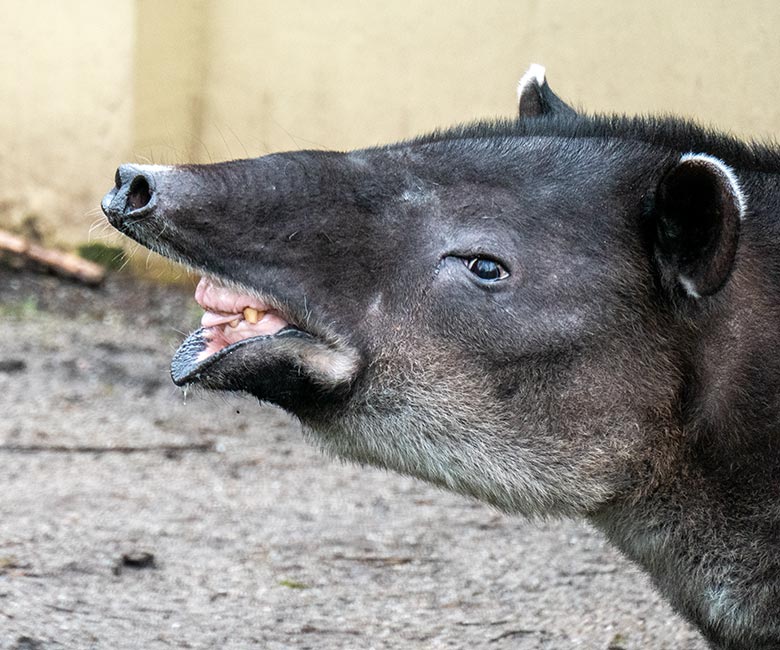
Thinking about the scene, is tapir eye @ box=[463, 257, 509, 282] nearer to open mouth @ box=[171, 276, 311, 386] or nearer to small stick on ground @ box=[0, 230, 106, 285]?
open mouth @ box=[171, 276, 311, 386]

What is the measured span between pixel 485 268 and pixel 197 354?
0.78m

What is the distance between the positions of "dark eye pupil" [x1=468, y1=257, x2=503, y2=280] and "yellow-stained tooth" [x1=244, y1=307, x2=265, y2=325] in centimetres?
56

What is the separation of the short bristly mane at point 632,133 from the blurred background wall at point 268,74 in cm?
382

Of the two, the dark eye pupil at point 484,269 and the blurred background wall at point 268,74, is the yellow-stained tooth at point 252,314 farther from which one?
the blurred background wall at point 268,74

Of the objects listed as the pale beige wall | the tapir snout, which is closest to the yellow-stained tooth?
the tapir snout

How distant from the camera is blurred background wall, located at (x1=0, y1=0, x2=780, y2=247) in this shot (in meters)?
8.08

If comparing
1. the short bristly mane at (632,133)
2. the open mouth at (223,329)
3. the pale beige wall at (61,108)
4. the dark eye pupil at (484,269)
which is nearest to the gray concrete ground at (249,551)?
the open mouth at (223,329)

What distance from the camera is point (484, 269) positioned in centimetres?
347

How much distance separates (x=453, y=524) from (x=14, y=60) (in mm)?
6738

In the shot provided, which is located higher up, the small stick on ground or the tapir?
the tapir

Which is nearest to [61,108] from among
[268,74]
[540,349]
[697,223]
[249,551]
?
[268,74]


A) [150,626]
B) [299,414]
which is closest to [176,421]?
[150,626]

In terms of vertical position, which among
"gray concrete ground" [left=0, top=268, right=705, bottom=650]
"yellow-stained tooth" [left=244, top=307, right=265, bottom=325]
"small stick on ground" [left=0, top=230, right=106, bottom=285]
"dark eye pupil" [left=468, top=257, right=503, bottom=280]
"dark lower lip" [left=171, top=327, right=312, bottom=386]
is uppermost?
"dark eye pupil" [left=468, top=257, right=503, bottom=280]

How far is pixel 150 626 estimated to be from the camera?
14.3ft
